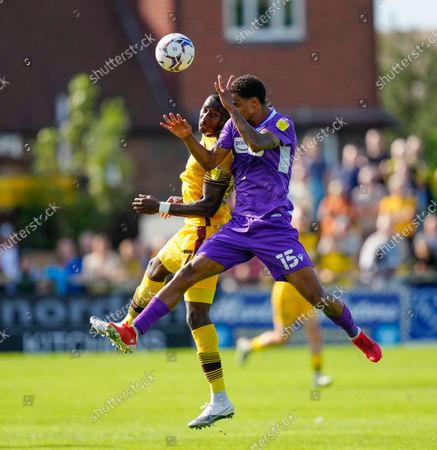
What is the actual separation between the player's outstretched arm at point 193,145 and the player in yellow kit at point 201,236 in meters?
0.20

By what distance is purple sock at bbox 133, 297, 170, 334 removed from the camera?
1105 centimetres

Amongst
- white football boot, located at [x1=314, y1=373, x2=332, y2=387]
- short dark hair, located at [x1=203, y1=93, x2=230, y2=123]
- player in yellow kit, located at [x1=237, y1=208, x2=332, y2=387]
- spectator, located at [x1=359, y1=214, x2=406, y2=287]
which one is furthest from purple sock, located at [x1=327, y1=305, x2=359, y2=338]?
spectator, located at [x1=359, y1=214, x2=406, y2=287]

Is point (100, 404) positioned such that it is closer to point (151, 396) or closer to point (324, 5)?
point (151, 396)

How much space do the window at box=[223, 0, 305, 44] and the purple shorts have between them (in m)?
23.3

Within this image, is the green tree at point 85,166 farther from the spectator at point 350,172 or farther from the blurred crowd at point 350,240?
Answer: the spectator at point 350,172

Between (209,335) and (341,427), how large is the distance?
2176 millimetres

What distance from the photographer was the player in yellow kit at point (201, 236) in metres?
11.4

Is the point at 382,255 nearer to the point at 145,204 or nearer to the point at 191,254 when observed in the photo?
the point at 191,254

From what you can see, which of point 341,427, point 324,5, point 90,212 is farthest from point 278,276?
point 324,5

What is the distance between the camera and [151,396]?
54.7 feet

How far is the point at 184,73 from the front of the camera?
34.2 m

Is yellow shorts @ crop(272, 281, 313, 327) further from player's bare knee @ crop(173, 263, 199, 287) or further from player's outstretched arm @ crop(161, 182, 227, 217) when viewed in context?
player's bare knee @ crop(173, 263, 199, 287)

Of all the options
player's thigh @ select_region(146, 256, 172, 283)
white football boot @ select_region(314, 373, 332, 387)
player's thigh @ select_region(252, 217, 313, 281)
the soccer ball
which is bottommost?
white football boot @ select_region(314, 373, 332, 387)

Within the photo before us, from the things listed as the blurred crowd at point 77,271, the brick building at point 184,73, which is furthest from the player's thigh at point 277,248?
the brick building at point 184,73
